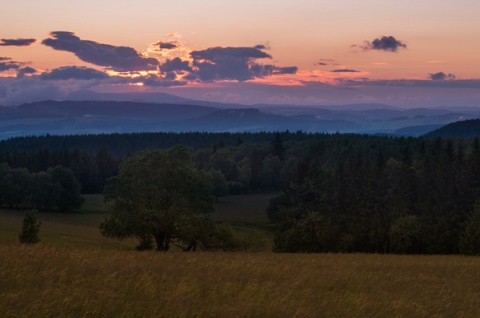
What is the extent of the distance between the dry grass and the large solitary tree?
25.2 m

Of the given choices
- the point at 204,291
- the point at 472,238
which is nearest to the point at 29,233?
the point at 204,291

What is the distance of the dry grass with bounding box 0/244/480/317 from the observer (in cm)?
1063

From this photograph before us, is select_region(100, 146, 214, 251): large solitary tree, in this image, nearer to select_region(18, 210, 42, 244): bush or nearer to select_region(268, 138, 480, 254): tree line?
select_region(18, 210, 42, 244): bush

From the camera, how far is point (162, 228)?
45625 mm

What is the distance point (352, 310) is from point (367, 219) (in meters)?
59.8

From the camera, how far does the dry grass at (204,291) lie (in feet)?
34.9

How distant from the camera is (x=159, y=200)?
150 feet

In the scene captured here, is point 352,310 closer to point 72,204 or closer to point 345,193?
point 345,193

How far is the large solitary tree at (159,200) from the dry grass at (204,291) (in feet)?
82.8

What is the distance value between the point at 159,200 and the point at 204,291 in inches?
1299

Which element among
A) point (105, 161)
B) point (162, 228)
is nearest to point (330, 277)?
point (162, 228)

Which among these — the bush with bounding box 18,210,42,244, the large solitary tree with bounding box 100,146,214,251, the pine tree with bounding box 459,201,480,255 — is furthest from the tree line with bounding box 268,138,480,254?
the bush with bounding box 18,210,42,244

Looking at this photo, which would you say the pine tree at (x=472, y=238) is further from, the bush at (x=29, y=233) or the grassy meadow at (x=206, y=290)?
the bush at (x=29, y=233)

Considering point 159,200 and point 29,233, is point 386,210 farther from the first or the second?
point 29,233
